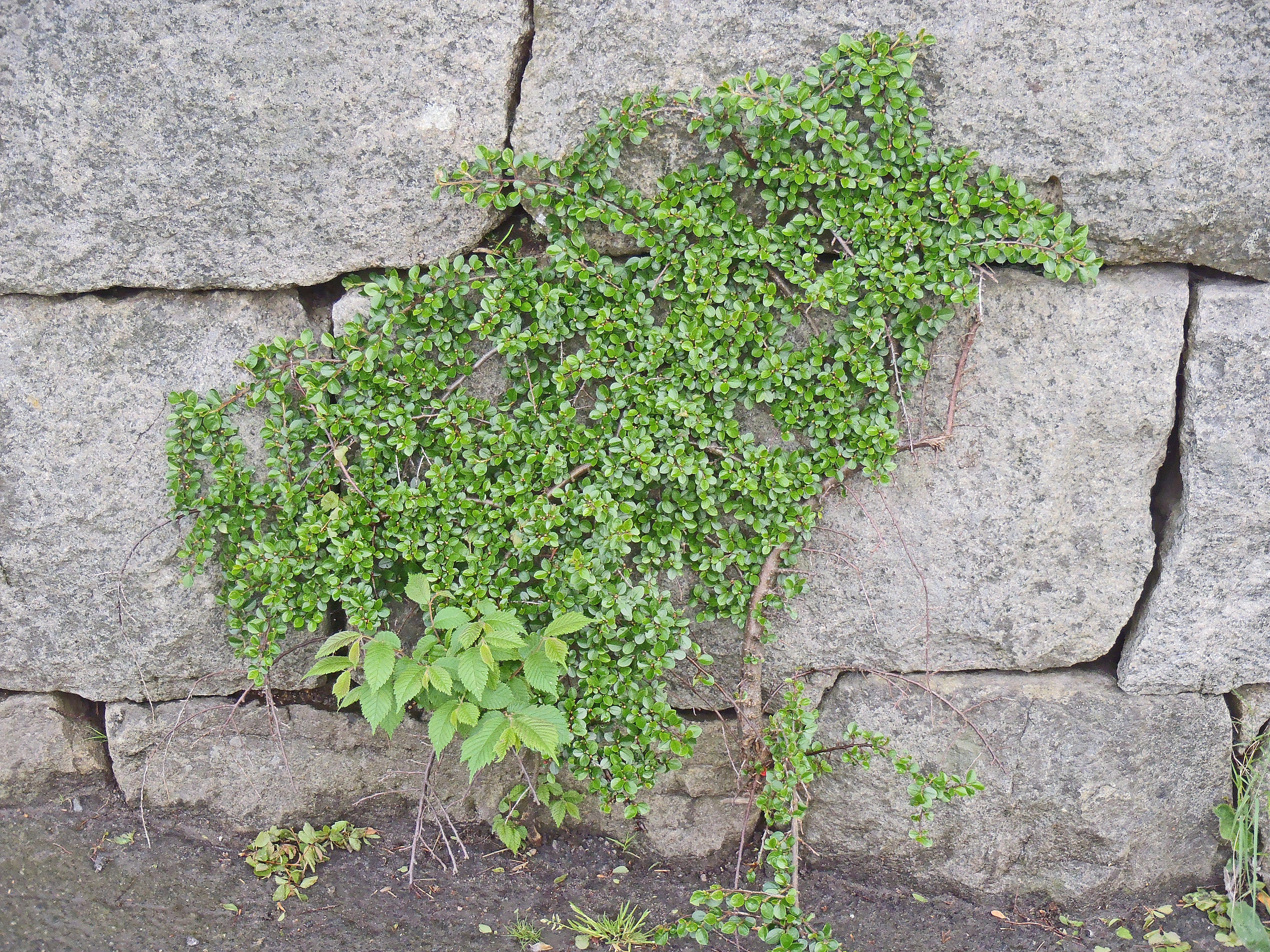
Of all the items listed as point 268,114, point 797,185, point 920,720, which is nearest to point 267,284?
point 268,114

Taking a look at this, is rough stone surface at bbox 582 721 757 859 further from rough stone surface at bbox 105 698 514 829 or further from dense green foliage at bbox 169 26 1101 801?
rough stone surface at bbox 105 698 514 829

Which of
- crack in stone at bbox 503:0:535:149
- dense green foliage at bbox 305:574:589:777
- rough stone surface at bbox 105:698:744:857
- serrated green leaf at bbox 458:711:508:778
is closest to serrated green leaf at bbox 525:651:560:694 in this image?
dense green foliage at bbox 305:574:589:777


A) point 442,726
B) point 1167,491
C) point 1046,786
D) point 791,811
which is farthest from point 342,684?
point 1167,491

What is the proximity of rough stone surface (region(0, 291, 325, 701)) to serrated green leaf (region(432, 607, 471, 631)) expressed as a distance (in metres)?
0.71

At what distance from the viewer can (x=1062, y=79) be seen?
183 cm

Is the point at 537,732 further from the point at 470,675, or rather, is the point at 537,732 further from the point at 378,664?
the point at 378,664

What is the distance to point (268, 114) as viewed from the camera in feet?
6.32

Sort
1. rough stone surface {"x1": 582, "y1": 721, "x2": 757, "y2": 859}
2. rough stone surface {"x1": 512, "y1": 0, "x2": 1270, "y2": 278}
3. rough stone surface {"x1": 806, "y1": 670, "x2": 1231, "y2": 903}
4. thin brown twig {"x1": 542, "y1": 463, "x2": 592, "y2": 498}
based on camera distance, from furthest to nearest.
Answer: rough stone surface {"x1": 582, "y1": 721, "x2": 757, "y2": 859} < rough stone surface {"x1": 806, "y1": 670, "x2": 1231, "y2": 903} < thin brown twig {"x1": 542, "y1": 463, "x2": 592, "y2": 498} < rough stone surface {"x1": 512, "y1": 0, "x2": 1270, "y2": 278}

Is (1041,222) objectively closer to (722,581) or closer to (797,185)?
(797,185)

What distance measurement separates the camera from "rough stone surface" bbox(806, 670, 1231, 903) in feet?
7.12

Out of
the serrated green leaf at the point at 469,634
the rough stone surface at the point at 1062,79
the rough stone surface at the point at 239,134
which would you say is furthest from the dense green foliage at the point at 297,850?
the rough stone surface at the point at 1062,79

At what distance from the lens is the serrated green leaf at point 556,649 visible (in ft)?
6.28

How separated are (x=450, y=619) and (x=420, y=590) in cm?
11

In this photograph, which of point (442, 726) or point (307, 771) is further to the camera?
point (307, 771)
